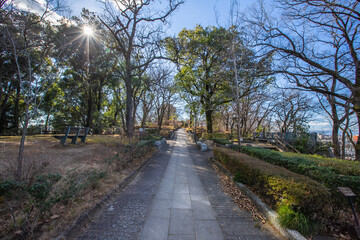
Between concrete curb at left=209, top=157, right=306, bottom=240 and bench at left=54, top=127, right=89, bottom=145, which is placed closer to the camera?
concrete curb at left=209, top=157, right=306, bottom=240

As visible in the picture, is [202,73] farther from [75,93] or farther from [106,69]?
[75,93]

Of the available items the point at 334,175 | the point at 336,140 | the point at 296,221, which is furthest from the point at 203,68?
the point at 296,221

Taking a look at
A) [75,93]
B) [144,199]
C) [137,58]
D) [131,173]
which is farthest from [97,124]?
[144,199]

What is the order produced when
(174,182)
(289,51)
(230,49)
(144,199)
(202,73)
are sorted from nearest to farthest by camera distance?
(144,199) < (174,182) < (289,51) < (230,49) < (202,73)

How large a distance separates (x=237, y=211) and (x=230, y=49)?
28.0ft

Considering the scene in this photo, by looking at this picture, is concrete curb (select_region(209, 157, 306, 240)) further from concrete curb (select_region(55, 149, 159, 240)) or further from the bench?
the bench

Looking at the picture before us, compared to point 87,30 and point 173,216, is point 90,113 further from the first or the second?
point 173,216

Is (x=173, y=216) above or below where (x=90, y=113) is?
below

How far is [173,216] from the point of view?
2.96m

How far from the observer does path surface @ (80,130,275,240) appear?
7.89 ft

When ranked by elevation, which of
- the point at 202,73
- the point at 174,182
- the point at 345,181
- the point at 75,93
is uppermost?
the point at 202,73

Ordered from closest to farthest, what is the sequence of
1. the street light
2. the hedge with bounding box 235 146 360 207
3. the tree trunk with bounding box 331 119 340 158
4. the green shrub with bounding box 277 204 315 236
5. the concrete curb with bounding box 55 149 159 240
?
the concrete curb with bounding box 55 149 159 240
the green shrub with bounding box 277 204 315 236
the hedge with bounding box 235 146 360 207
the tree trunk with bounding box 331 119 340 158
the street light

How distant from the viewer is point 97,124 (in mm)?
20656

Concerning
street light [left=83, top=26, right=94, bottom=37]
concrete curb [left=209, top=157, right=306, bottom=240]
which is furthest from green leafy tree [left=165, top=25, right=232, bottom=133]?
concrete curb [left=209, top=157, right=306, bottom=240]
